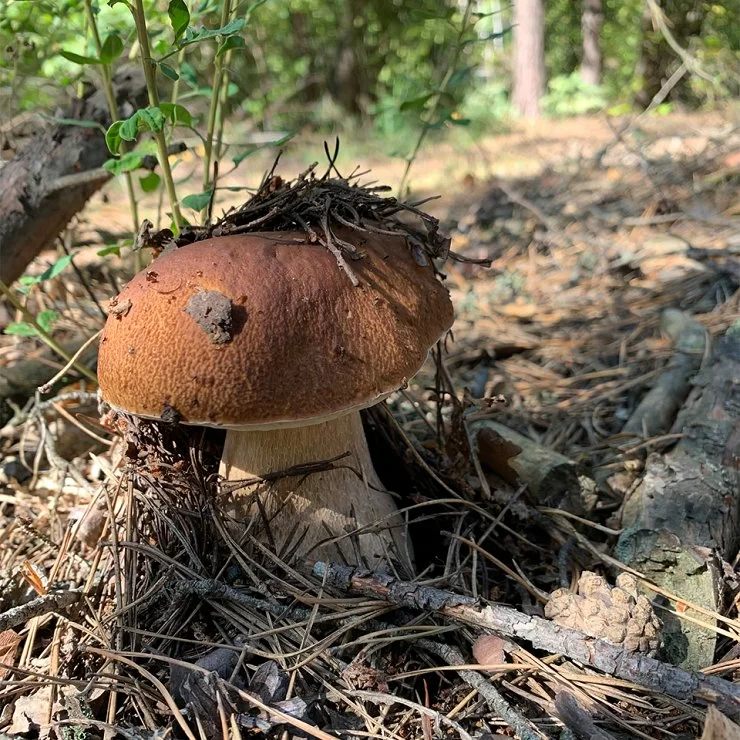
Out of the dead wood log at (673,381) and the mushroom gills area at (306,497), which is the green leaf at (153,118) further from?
the dead wood log at (673,381)

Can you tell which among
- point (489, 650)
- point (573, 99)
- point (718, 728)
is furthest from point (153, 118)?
point (573, 99)

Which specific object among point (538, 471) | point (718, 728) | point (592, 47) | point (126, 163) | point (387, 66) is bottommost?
point (387, 66)

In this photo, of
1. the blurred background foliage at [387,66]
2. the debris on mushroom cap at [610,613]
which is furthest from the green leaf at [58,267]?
the blurred background foliage at [387,66]

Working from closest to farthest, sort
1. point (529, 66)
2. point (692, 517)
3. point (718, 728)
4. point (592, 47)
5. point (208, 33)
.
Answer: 1. point (718, 728)
2. point (208, 33)
3. point (692, 517)
4. point (529, 66)
5. point (592, 47)

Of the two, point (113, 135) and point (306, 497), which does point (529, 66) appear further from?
point (306, 497)

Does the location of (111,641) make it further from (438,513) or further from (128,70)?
(128,70)

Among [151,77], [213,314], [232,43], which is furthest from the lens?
[151,77]

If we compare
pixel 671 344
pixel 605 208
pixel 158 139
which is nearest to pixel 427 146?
pixel 605 208
